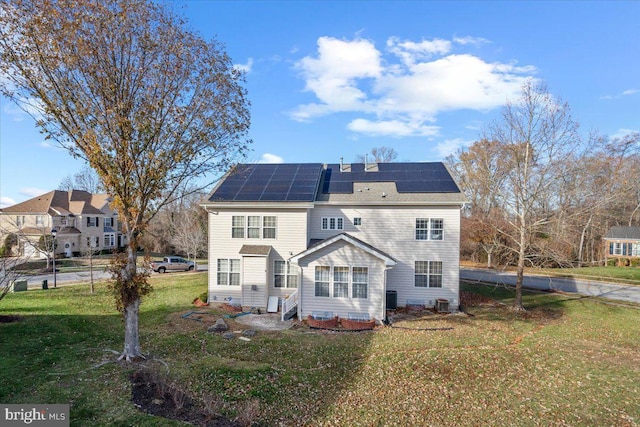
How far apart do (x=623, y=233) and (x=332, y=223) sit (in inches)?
1514

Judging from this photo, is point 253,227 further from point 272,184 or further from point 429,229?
point 429,229

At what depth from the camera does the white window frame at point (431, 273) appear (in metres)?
17.2

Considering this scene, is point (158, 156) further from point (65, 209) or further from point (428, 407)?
point (65, 209)

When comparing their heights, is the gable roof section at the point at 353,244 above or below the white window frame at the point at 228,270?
above

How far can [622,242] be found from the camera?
1427 inches

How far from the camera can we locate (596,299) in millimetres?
19938

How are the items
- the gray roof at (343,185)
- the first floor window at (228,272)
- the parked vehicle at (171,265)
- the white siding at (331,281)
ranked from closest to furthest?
the white siding at (331,281) < the first floor window at (228,272) < the gray roof at (343,185) < the parked vehicle at (171,265)

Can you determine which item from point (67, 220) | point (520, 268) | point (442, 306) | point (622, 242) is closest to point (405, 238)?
point (442, 306)

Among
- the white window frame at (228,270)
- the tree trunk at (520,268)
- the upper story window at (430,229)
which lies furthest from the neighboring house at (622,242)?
the white window frame at (228,270)

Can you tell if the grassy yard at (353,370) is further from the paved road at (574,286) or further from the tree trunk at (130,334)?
the paved road at (574,286)

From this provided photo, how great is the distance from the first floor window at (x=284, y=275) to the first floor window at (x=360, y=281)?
12.3ft

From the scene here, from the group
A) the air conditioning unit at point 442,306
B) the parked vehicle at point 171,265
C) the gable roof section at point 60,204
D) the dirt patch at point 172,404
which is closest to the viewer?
the dirt patch at point 172,404

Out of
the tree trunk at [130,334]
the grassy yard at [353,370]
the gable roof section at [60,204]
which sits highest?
the gable roof section at [60,204]

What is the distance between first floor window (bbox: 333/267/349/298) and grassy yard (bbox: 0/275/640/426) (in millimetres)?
2318
